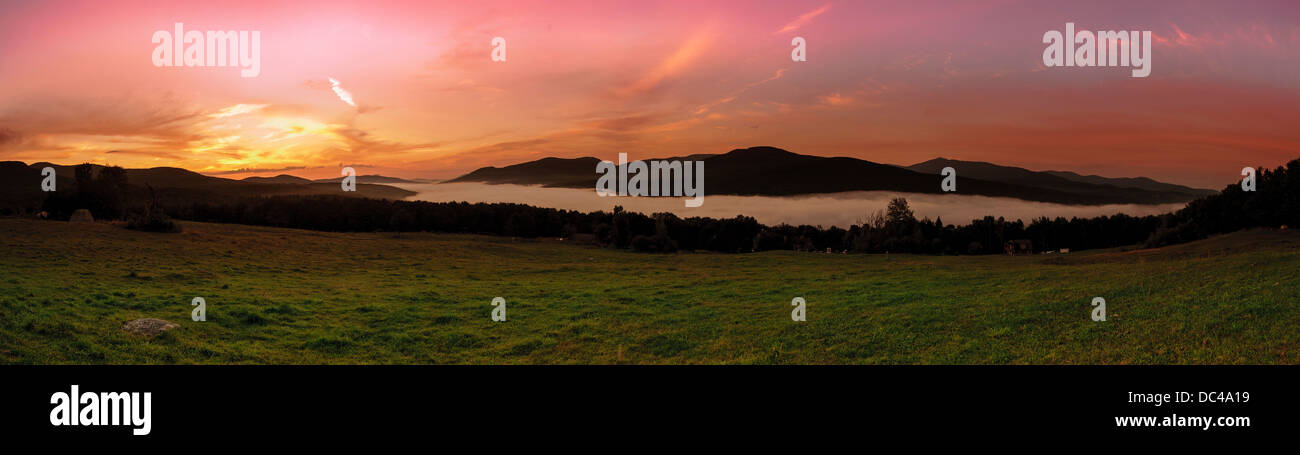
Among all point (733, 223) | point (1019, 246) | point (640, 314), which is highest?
point (733, 223)

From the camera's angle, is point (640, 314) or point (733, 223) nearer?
point (640, 314)

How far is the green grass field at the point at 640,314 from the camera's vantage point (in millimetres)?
15219

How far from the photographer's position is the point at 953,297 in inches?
984

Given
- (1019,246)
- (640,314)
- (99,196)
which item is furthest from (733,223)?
(99,196)

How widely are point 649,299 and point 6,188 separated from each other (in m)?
154

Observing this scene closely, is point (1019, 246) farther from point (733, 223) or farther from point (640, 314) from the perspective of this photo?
point (640, 314)

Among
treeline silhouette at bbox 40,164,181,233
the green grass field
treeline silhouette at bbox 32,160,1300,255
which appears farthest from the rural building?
treeline silhouette at bbox 40,164,181,233

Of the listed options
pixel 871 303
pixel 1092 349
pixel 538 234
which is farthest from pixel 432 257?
pixel 1092 349

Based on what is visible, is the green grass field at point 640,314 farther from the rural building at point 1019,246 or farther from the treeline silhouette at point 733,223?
the rural building at point 1019,246

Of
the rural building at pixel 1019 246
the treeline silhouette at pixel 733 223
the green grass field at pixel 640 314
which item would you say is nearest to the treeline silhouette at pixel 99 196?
the treeline silhouette at pixel 733 223

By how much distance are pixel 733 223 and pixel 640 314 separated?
209 feet

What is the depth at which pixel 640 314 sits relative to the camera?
25.1m

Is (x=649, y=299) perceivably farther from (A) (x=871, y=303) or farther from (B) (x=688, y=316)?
(A) (x=871, y=303)

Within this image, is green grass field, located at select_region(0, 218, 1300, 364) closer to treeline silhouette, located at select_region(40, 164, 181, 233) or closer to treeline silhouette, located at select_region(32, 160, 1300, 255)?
treeline silhouette, located at select_region(32, 160, 1300, 255)
